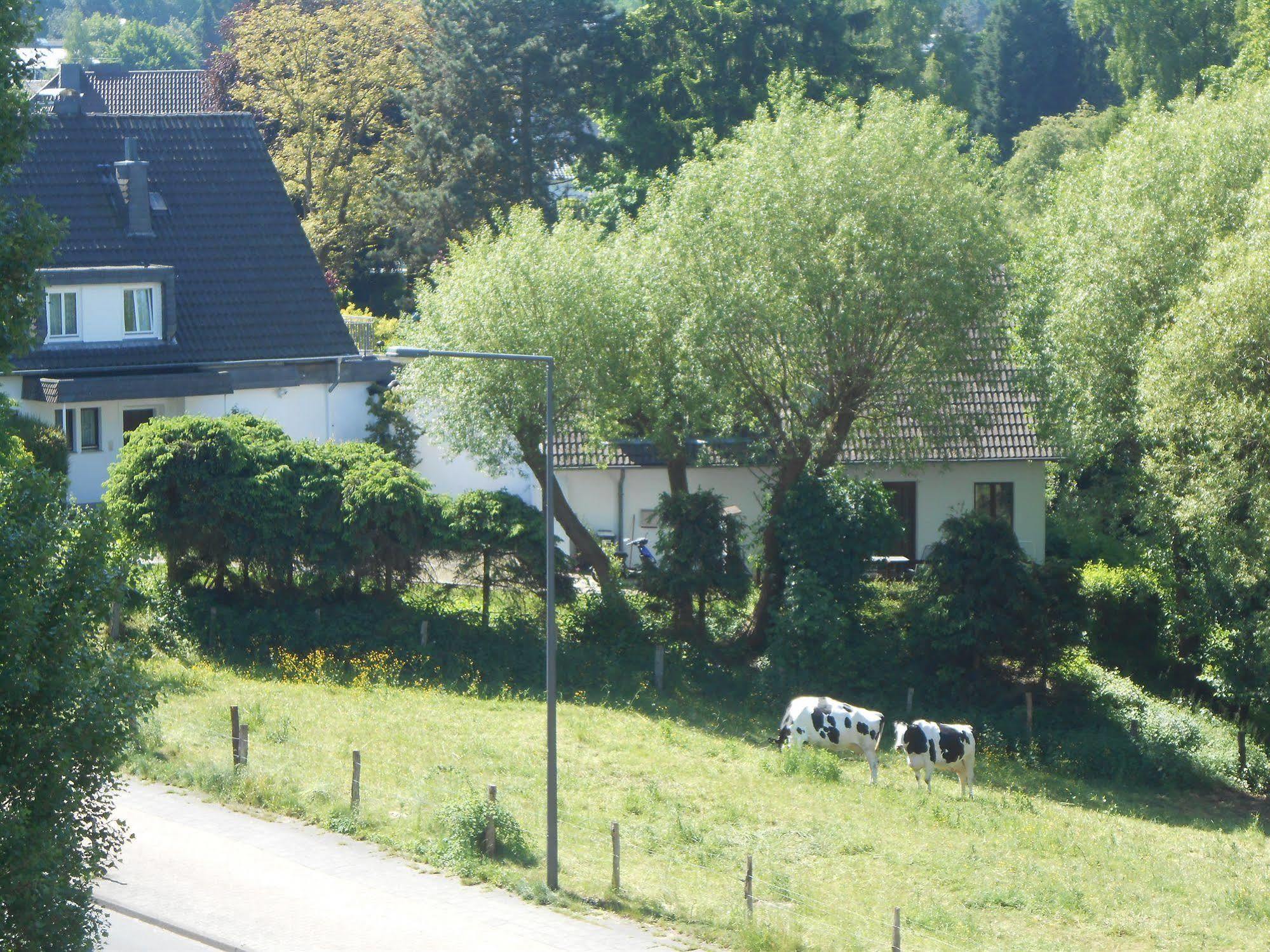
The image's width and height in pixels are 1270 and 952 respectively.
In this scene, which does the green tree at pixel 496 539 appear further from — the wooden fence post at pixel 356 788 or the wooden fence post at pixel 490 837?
the wooden fence post at pixel 490 837

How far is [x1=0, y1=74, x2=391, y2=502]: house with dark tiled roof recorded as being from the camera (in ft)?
118

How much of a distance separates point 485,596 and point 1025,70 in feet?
226

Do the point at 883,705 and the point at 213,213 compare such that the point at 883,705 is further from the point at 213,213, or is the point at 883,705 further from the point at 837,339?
the point at 213,213

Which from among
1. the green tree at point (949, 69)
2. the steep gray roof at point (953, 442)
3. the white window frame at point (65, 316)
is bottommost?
the steep gray roof at point (953, 442)

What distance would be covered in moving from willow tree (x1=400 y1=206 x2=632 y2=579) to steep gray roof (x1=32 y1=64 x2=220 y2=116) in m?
38.3

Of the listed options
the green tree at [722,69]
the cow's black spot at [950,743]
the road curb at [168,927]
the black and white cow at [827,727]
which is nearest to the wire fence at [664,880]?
the road curb at [168,927]

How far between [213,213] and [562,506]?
14.1 m

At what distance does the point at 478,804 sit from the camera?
19.8 m

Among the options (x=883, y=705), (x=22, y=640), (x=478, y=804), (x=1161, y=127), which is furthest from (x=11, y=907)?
(x=1161, y=127)

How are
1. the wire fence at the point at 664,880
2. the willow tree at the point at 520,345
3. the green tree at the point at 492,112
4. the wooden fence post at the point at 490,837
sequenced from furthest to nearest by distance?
the green tree at the point at 492,112 < the willow tree at the point at 520,345 < the wooden fence post at the point at 490,837 < the wire fence at the point at 664,880

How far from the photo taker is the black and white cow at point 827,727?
2655cm

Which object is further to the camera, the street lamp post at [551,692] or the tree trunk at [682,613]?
the tree trunk at [682,613]

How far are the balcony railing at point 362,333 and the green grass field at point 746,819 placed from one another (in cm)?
1776

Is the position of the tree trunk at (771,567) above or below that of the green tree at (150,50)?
below
